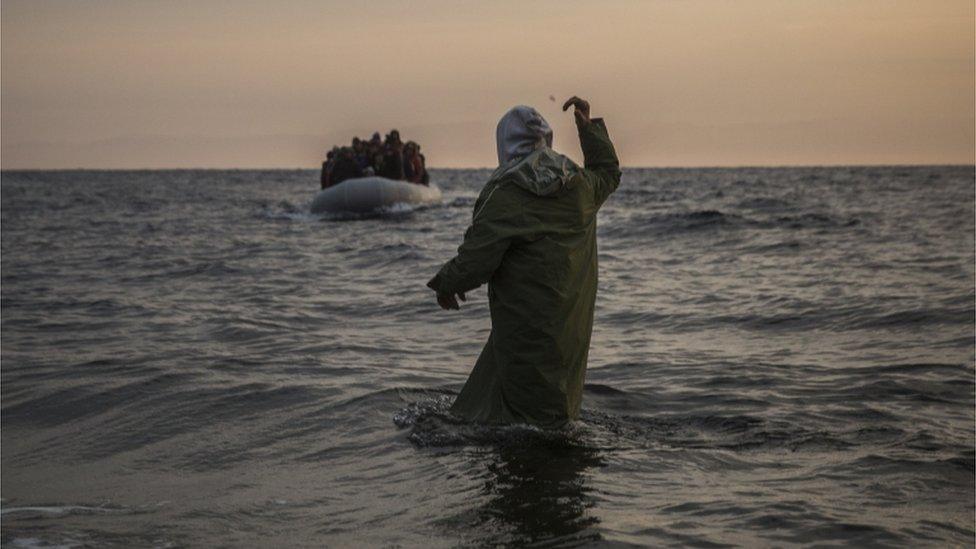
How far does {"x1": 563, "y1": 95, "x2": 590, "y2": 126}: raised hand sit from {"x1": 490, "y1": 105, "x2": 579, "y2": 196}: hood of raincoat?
145mm

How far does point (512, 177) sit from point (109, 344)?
18.7 feet

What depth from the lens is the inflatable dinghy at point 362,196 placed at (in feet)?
99.7

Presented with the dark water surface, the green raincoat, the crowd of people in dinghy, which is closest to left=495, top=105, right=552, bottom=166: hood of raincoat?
the green raincoat

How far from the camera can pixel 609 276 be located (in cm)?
1519

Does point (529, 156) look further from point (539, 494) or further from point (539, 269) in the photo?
point (539, 494)

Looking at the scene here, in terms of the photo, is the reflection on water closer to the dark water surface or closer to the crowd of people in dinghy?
the dark water surface

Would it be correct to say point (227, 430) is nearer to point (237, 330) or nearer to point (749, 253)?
point (237, 330)

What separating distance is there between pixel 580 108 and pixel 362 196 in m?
25.3

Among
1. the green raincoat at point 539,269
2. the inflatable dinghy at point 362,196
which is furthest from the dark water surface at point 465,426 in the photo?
the inflatable dinghy at point 362,196

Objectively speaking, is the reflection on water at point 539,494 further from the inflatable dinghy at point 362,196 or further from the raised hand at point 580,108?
the inflatable dinghy at point 362,196

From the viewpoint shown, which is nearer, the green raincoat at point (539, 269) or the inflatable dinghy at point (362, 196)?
the green raincoat at point (539, 269)

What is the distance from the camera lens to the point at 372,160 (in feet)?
111

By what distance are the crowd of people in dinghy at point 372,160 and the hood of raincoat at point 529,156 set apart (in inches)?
1082

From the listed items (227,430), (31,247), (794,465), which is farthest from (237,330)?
(31,247)
